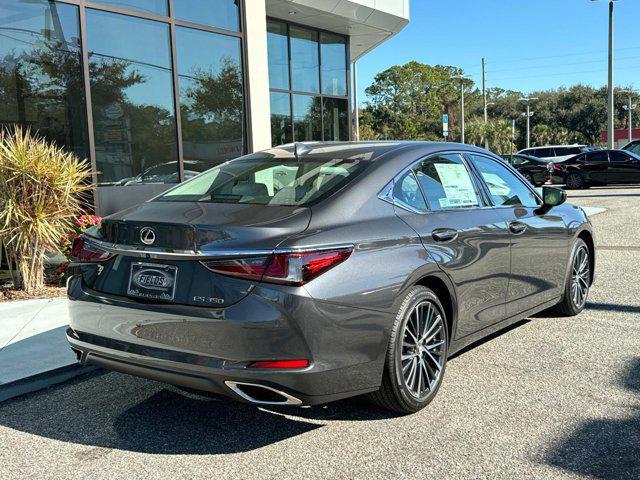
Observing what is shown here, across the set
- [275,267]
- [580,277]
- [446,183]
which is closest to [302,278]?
[275,267]

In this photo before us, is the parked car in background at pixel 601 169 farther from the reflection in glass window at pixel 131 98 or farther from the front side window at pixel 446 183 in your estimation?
the front side window at pixel 446 183

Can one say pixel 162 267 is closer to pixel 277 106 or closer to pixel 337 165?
pixel 337 165

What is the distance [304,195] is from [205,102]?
903 cm

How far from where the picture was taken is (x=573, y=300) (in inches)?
228

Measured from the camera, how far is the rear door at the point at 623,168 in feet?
76.0

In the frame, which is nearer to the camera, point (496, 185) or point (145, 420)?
point (145, 420)

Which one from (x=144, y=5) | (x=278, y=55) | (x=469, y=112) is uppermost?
(x=469, y=112)

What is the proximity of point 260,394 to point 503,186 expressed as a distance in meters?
2.89

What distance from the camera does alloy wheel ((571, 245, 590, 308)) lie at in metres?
5.83

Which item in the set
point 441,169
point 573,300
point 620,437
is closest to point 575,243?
point 573,300

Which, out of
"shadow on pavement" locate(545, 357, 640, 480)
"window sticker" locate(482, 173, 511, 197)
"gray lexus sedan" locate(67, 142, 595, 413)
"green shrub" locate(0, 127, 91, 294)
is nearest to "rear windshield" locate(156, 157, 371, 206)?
"gray lexus sedan" locate(67, 142, 595, 413)

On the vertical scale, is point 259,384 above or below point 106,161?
below

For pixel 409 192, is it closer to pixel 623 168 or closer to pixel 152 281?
pixel 152 281

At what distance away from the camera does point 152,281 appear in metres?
3.26
